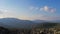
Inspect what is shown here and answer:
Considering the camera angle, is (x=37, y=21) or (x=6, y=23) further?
(x=37, y=21)

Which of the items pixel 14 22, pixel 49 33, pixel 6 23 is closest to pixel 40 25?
pixel 49 33

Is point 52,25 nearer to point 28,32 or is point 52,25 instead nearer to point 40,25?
point 40,25

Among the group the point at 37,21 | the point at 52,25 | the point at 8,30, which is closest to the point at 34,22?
the point at 37,21

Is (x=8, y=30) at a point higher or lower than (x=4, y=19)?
lower

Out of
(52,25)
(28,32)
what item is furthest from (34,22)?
(52,25)

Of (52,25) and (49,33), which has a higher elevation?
(52,25)

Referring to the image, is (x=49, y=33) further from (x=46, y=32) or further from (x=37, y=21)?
(x=37, y=21)

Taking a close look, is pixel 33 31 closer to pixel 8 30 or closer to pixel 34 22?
pixel 34 22
